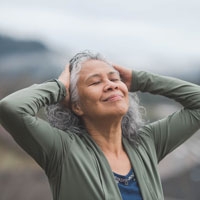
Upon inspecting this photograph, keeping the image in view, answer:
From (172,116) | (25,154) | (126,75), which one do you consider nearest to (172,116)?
(172,116)

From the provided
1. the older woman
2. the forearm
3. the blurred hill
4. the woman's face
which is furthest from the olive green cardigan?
the blurred hill

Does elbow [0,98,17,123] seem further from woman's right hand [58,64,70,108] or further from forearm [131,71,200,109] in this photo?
forearm [131,71,200,109]

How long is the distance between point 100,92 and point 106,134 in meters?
0.20

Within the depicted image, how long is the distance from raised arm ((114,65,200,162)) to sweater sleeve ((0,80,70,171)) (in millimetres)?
492

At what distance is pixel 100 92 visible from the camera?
1780 millimetres

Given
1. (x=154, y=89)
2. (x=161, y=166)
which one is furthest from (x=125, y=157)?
(x=161, y=166)

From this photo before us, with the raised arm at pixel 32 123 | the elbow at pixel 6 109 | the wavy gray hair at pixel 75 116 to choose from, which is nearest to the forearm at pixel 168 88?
the wavy gray hair at pixel 75 116

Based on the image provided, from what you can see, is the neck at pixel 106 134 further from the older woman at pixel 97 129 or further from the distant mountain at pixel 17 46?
the distant mountain at pixel 17 46

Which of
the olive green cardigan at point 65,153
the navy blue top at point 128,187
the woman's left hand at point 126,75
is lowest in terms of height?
the navy blue top at point 128,187

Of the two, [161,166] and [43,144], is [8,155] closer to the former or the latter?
[161,166]

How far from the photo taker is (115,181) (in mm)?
1675

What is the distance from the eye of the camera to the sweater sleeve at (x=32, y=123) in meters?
1.58

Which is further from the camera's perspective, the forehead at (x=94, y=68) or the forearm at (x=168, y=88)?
the forearm at (x=168, y=88)

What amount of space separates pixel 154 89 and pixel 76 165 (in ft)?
2.04
